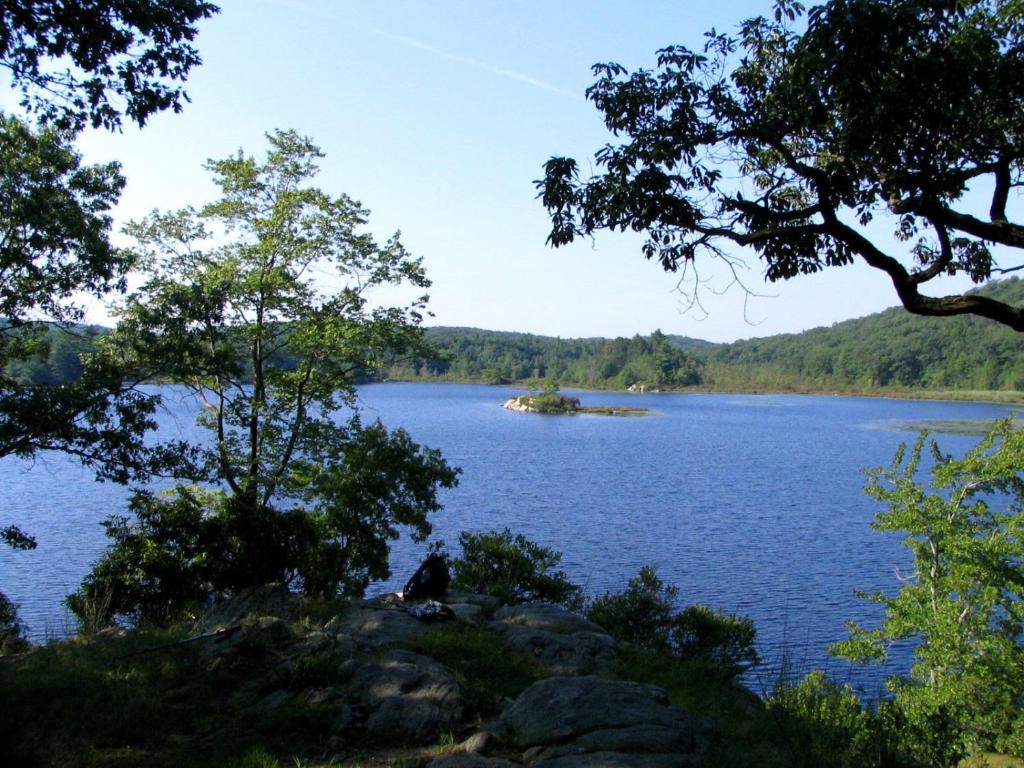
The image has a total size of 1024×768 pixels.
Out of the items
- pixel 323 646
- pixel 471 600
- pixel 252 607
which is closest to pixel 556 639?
pixel 471 600

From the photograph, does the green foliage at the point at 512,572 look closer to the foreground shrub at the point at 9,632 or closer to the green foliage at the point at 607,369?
the foreground shrub at the point at 9,632

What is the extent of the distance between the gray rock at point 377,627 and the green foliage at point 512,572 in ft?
16.6

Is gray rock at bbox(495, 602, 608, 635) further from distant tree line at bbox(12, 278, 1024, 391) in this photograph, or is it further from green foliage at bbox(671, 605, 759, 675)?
distant tree line at bbox(12, 278, 1024, 391)

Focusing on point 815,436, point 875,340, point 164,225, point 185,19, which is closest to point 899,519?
point 185,19

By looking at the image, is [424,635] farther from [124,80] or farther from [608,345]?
[608,345]

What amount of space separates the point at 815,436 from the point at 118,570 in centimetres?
6482

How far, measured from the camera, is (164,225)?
17.8 meters

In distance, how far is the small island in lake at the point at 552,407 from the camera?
105312 millimetres

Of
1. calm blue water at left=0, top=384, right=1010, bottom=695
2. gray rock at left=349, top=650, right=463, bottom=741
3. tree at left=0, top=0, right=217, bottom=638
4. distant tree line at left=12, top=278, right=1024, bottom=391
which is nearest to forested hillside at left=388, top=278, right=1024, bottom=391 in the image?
distant tree line at left=12, top=278, right=1024, bottom=391

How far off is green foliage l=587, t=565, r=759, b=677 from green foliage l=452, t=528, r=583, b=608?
1.48 meters

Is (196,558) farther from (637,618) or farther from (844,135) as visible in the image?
(844,135)

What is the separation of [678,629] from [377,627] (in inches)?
233

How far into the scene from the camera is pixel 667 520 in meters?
30.6

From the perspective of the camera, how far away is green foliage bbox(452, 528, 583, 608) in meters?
14.3
